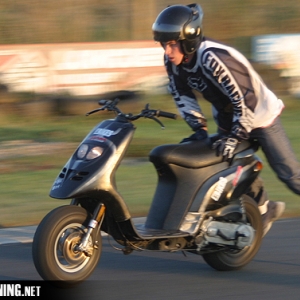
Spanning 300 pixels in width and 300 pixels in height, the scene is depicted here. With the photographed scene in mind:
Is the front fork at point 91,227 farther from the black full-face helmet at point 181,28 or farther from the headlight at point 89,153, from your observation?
the black full-face helmet at point 181,28

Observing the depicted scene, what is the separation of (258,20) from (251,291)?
50.0ft

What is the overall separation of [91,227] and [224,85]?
4.33ft

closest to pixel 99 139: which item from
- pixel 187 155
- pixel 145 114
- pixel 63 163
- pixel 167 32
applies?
pixel 145 114

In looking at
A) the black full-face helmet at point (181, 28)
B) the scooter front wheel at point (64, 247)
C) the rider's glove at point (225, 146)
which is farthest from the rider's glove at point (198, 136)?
the scooter front wheel at point (64, 247)

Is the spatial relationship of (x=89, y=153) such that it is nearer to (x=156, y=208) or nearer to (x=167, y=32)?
(x=156, y=208)

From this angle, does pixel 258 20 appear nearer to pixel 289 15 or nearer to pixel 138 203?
pixel 289 15

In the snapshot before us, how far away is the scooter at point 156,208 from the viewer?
15.5 ft

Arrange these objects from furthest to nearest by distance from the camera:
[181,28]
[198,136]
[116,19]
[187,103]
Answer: [116,19]
[187,103]
[198,136]
[181,28]

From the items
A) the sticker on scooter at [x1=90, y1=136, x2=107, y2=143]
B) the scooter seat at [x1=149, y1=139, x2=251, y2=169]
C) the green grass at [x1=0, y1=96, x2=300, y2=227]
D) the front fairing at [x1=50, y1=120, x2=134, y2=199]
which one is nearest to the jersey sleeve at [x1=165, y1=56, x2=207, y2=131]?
the scooter seat at [x1=149, y1=139, x2=251, y2=169]

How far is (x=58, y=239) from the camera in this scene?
471 centimetres

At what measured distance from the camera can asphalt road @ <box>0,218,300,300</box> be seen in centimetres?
488

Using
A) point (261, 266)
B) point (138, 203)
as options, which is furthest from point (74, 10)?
point (261, 266)

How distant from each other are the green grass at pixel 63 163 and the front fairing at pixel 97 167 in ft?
7.26

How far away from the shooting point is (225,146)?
17.4 ft
